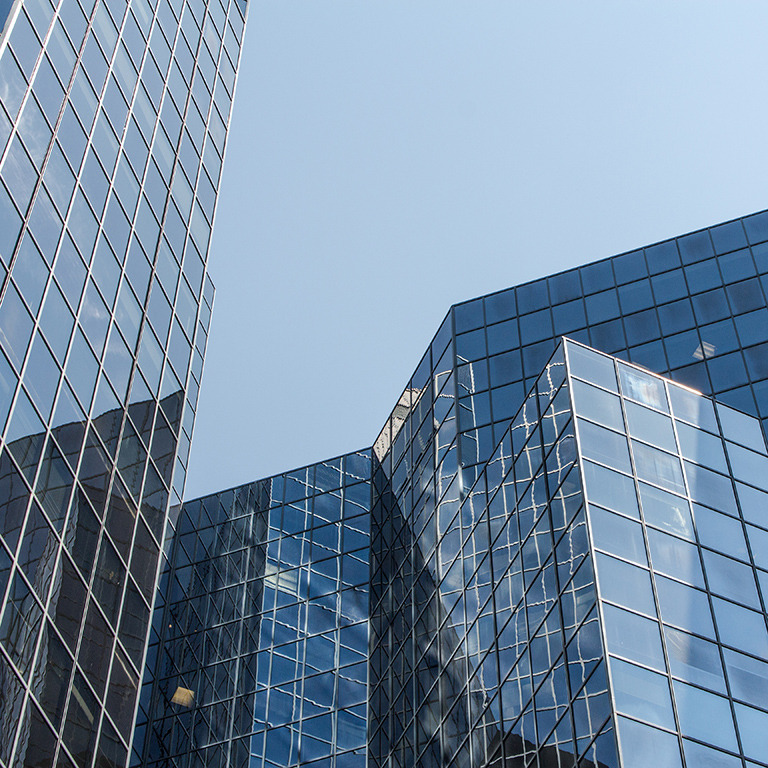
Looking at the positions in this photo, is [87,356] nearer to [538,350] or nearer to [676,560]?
[676,560]

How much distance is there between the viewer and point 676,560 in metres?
28.5

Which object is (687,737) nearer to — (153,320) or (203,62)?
(153,320)

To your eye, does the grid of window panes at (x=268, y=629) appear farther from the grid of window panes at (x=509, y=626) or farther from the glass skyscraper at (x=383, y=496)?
the grid of window panes at (x=509, y=626)

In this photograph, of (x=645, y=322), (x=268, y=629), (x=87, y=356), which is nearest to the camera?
(x=87, y=356)

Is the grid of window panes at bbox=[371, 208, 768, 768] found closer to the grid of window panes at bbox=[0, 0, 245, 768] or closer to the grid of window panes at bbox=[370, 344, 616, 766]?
the grid of window panes at bbox=[370, 344, 616, 766]

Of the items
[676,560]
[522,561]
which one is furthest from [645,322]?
[676,560]

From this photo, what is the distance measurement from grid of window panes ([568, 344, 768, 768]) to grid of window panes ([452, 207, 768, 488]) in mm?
11497

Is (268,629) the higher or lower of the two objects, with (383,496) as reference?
lower

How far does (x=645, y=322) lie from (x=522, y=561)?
68.1 ft

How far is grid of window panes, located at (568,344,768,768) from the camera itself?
25.0 meters

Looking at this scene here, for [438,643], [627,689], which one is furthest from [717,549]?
[438,643]

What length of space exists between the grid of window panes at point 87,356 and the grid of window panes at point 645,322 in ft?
48.6

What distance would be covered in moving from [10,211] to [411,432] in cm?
2704

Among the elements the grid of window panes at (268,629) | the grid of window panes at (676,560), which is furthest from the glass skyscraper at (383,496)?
the grid of window panes at (268,629)
